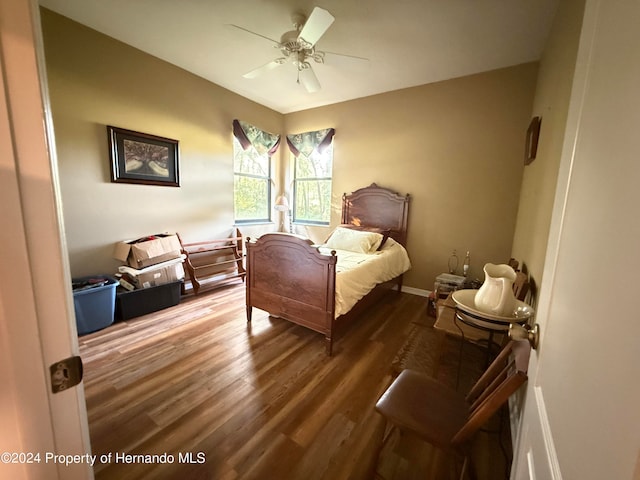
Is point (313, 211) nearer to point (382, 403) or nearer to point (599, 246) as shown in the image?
point (382, 403)

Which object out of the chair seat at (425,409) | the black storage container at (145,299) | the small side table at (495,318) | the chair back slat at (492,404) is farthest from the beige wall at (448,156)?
the black storage container at (145,299)

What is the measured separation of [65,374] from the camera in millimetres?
503

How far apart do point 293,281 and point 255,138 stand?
277 cm

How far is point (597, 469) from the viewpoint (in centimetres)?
37

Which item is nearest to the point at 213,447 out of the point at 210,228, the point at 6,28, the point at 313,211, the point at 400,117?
the point at 6,28

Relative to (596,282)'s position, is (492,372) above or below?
below

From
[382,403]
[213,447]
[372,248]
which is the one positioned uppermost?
[372,248]

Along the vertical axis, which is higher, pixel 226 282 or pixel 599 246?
pixel 599 246

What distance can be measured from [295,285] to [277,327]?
2.00ft

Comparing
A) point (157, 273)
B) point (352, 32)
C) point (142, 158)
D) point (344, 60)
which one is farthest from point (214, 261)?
point (352, 32)

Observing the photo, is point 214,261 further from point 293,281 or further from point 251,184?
point 293,281

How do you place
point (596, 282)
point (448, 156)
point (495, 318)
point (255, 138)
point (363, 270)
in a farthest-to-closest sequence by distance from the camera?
point (255, 138) → point (448, 156) → point (363, 270) → point (495, 318) → point (596, 282)

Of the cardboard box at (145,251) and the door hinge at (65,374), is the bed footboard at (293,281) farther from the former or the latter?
the door hinge at (65,374)

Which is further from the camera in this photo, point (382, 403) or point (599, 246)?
point (382, 403)
